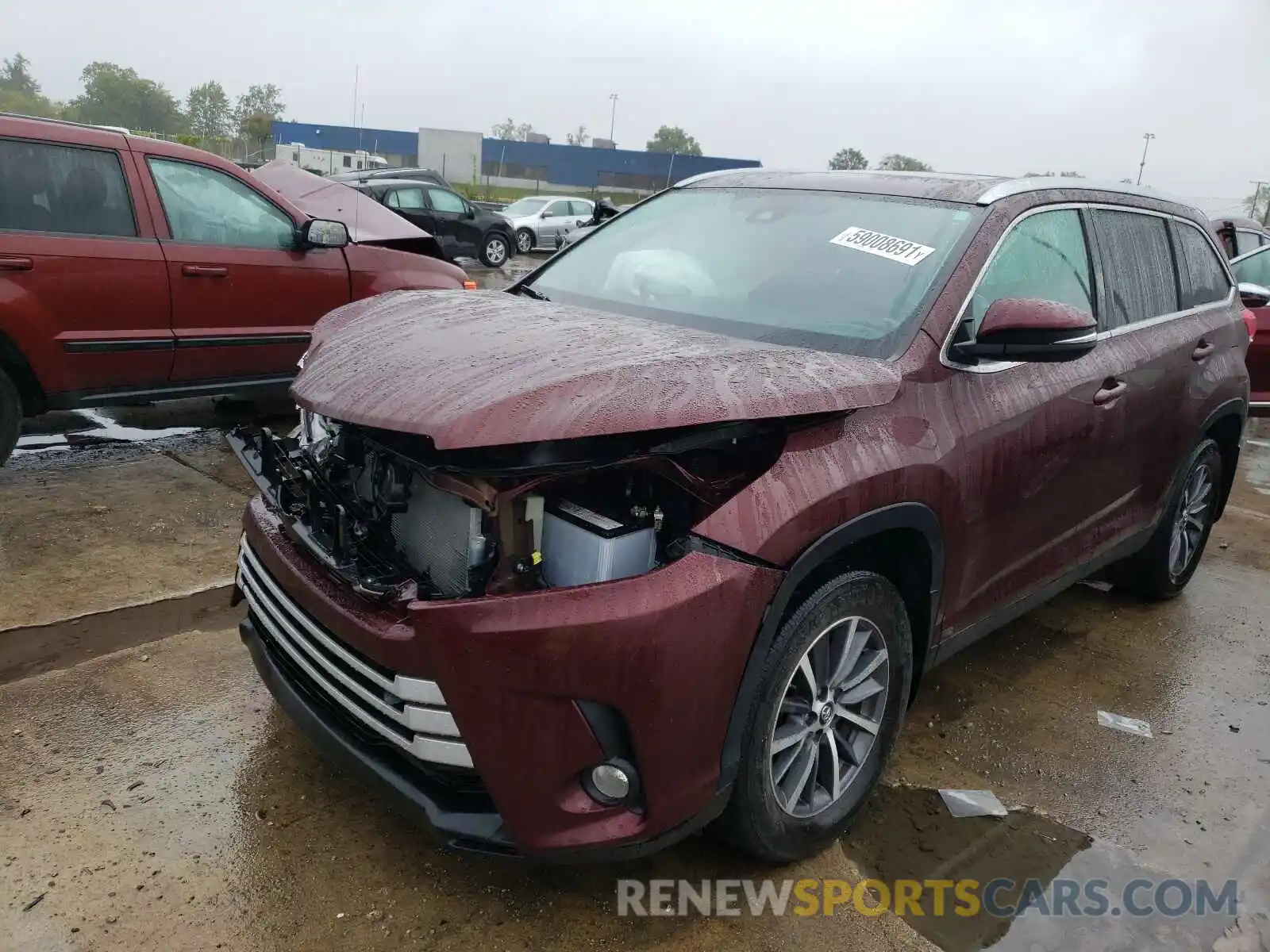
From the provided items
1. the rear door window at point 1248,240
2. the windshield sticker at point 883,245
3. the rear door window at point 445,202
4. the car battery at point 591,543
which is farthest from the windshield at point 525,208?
the car battery at point 591,543

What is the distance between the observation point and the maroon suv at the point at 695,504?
1.96m

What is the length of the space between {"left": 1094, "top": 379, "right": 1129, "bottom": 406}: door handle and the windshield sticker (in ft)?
2.96

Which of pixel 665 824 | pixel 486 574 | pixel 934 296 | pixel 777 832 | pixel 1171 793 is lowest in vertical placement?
pixel 1171 793

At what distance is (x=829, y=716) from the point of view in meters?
2.47

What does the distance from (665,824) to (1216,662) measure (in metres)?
3.15

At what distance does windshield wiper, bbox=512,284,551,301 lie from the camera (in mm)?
3407

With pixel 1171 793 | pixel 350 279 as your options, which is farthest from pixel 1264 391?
pixel 350 279

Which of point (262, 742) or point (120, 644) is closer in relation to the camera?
point (262, 742)

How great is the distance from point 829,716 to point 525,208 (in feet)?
72.7

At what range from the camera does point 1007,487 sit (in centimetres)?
288

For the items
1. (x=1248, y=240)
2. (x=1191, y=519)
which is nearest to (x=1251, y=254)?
(x=1248, y=240)

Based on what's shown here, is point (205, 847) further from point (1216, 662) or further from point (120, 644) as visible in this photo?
point (1216, 662)

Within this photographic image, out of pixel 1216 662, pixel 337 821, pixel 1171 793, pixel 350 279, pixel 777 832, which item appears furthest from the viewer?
pixel 350 279

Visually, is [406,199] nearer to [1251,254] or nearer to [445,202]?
[445,202]
